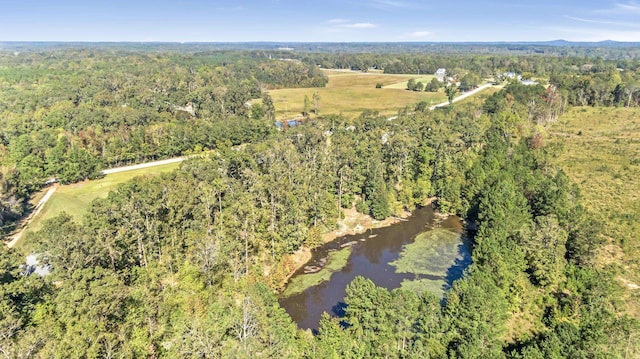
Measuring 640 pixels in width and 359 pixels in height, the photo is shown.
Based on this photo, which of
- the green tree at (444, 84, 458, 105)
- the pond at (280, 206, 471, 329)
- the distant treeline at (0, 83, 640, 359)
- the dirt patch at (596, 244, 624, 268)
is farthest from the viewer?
the green tree at (444, 84, 458, 105)

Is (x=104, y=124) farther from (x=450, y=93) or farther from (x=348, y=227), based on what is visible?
(x=450, y=93)

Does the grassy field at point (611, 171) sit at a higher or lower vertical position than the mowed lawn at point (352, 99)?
lower

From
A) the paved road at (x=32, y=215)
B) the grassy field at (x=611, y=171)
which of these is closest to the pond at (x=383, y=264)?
the grassy field at (x=611, y=171)

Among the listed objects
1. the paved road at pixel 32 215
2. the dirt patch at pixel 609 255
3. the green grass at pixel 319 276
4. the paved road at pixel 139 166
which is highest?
the paved road at pixel 139 166

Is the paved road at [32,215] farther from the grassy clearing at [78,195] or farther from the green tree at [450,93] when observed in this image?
the green tree at [450,93]

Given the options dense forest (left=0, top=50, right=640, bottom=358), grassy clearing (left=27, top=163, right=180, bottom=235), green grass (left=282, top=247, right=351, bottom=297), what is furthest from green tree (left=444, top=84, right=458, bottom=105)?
grassy clearing (left=27, top=163, right=180, bottom=235)

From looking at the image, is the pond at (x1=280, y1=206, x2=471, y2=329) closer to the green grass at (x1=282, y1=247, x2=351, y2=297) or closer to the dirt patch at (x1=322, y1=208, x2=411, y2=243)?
the green grass at (x1=282, y1=247, x2=351, y2=297)

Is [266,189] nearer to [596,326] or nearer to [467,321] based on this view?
[467,321]
